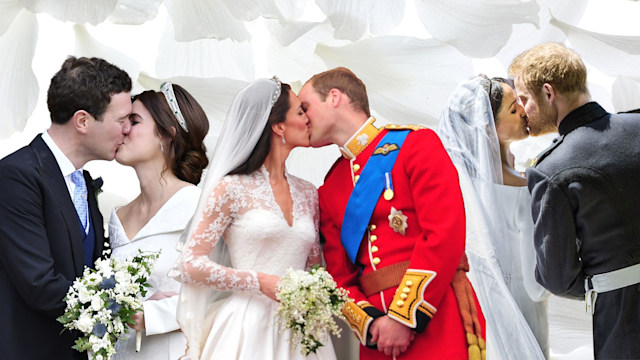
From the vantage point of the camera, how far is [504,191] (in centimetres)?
270

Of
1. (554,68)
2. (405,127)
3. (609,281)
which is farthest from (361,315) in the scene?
(554,68)

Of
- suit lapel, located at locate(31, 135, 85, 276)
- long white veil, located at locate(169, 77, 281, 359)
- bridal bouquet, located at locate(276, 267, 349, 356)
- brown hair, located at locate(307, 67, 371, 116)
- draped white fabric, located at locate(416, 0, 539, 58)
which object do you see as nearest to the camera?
draped white fabric, located at locate(416, 0, 539, 58)

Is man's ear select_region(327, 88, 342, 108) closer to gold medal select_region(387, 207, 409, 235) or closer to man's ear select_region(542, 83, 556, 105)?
gold medal select_region(387, 207, 409, 235)

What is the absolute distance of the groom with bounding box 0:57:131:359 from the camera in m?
2.34

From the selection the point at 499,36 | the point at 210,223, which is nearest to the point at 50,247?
the point at 210,223

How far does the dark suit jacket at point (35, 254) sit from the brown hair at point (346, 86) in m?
0.88

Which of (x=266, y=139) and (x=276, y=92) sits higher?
(x=276, y=92)

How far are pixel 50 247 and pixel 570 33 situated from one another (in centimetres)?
161

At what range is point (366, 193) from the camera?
93.5 inches

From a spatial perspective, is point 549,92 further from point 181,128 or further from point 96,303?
point 96,303

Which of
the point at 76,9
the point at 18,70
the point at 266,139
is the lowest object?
the point at 266,139

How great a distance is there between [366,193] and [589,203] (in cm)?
63

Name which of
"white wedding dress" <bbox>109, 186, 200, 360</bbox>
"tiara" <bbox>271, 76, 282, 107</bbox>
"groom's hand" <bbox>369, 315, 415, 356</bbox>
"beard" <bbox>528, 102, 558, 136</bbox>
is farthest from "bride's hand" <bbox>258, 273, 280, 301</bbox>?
"beard" <bbox>528, 102, 558, 136</bbox>

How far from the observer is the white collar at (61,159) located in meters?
2.52
